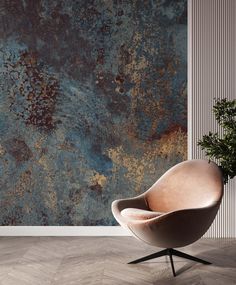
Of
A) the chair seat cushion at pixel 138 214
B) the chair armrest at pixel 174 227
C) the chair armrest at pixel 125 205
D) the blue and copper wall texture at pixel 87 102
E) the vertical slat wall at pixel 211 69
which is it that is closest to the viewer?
the chair armrest at pixel 174 227

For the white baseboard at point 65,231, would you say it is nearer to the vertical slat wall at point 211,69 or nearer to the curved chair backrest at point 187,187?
the curved chair backrest at point 187,187

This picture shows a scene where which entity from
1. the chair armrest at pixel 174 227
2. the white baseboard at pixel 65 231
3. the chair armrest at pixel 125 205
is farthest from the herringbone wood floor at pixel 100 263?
the chair armrest at pixel 125 205

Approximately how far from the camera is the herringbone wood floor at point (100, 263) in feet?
11.2

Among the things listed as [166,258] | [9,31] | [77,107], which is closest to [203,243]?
[166,258]

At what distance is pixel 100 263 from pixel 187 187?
990mm

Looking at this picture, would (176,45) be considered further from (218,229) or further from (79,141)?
(218,229)

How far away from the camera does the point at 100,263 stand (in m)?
3.82

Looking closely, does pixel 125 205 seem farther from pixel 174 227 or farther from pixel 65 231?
pixel 65 231

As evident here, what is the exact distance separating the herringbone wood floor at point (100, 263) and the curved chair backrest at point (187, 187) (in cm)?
48

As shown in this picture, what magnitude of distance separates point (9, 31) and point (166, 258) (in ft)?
9.20

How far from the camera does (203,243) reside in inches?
177

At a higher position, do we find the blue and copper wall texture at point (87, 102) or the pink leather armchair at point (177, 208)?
the blue and copper wall texture at point (87, 102)

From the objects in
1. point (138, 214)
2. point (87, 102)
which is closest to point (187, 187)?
point (138, 214)

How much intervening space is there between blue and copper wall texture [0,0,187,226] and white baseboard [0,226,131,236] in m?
0.07
